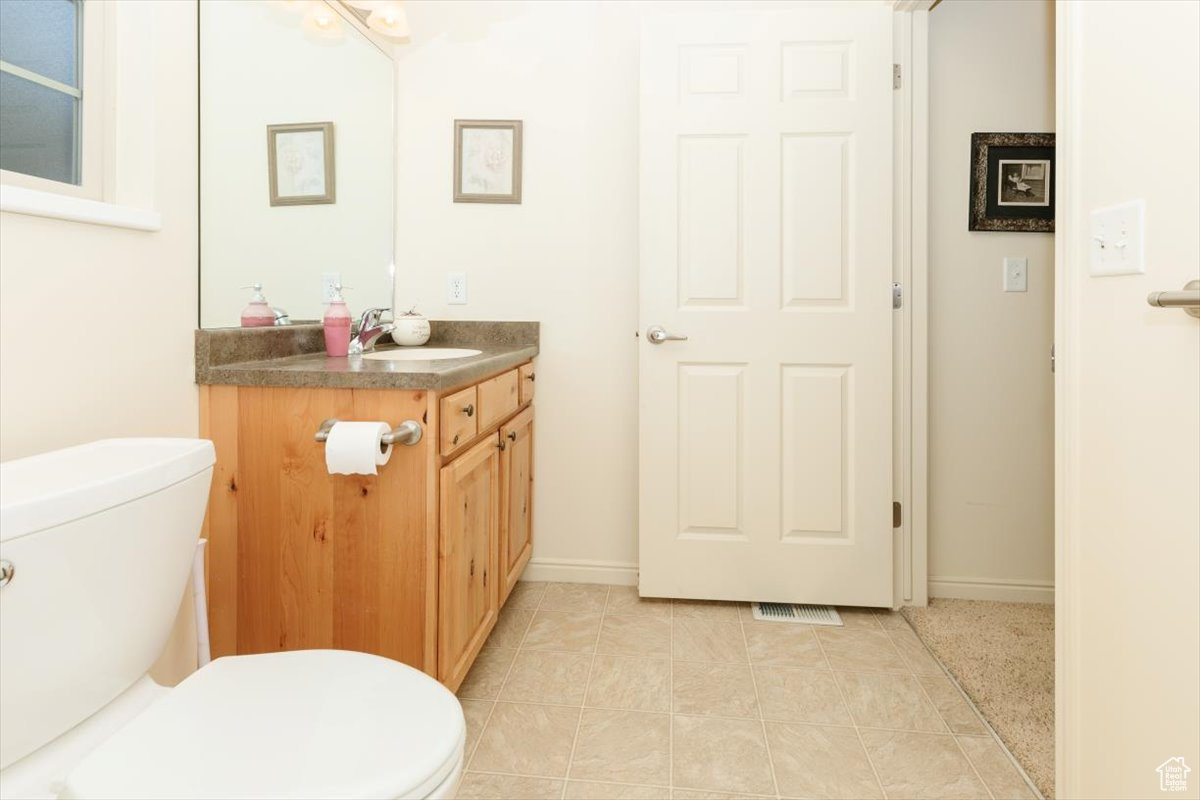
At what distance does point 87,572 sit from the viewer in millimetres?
786

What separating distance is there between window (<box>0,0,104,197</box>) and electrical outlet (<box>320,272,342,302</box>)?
2.55 feet

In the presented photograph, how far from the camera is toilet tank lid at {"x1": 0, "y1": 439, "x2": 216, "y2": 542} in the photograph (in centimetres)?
72

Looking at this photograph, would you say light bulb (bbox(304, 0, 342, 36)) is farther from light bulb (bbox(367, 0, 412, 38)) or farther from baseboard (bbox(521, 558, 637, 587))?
baseboard (bbox(521, 558, 637, 587))

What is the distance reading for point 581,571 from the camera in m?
2.44

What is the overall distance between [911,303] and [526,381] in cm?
133

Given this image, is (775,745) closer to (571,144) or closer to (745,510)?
(745,510)

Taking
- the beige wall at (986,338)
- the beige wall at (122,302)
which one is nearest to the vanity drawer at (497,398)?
the beige wall at (122,302)

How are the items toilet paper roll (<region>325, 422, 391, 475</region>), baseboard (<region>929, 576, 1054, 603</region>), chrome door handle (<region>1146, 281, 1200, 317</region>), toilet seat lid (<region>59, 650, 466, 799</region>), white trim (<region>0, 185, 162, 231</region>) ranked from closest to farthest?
toilet seat lid (<region>59, 650, 466, 799</region>) < chrome door handle (<region>1146, 281, 1200, 317</region>) < white trim (<region>0, 185, 162, 231</region>) < toilet paper roll (<region>325, 422, 391, 475</region>) < baseboard (<region>929, 576, 1054, 603</region>)

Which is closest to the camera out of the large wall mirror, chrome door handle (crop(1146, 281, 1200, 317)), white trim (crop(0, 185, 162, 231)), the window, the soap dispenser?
chrome door handle (crop(1146, 281, 1200, 317))

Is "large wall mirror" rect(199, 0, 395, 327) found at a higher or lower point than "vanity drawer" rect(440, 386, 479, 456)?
higher

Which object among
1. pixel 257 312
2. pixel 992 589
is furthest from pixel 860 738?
pixel 257 312

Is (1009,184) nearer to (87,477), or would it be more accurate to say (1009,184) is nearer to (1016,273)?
(1016,273)

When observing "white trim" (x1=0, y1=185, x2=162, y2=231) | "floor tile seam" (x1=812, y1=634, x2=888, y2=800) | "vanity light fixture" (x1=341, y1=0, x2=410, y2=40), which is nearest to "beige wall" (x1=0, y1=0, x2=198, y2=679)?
"white trim" (x1=0, y1=185, x2=162, y2=231)

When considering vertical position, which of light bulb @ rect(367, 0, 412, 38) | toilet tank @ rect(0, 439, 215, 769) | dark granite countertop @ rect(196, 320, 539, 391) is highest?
light bulb @ rect(367, 0, 412, 38)
